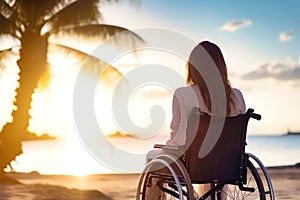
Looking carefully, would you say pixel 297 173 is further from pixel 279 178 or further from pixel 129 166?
pixel 129 166

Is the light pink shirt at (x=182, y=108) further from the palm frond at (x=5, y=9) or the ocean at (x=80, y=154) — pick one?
the ocean at (x=80, y=154)

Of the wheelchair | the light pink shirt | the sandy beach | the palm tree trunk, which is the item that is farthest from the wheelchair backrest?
the palm tree trunk

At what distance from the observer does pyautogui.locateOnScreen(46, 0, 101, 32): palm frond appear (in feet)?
28.4

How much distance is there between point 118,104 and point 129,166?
1072mm

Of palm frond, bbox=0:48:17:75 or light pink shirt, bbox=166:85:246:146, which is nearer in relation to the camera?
light pink shirt, bbox=166:85:246:146

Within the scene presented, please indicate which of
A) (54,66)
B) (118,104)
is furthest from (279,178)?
(54,66)

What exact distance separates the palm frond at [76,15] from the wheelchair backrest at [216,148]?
5.23 metres

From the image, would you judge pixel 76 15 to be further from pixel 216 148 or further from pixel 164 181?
pixel 216 148

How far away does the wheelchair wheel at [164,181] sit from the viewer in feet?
11.5

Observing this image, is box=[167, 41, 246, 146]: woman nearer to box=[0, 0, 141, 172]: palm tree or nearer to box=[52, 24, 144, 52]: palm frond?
box=[0, 0, 141, 172]: palm tree

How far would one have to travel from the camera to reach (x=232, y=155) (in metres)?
3.65

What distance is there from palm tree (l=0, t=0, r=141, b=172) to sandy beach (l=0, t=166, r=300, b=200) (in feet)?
1.74

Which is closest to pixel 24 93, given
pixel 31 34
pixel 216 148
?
pixel 31 34

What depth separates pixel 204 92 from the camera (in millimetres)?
3689
